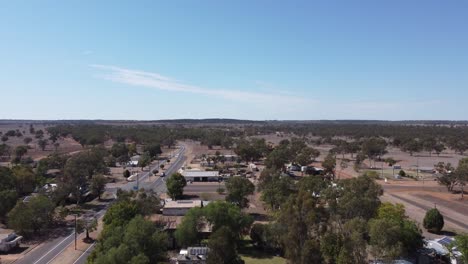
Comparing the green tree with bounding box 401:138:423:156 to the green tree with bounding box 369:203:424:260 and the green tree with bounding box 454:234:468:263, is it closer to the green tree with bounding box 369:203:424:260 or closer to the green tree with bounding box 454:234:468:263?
the green tree with bounding box 369:203:424:260

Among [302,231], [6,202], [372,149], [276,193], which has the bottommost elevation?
[6,202]

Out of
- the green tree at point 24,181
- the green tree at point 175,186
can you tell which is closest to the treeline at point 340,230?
the green tree at point 175,186

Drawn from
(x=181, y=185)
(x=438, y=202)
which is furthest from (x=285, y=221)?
(x=438, y=202)

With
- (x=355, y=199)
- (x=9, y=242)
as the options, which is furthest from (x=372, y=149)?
(x=9, y=242)

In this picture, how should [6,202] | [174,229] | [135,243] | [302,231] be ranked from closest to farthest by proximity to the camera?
[302,231] → [135,243] → [174,229] → [6,202]

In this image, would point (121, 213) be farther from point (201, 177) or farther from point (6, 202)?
point (201, 177)

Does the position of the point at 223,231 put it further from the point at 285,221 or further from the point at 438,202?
the point at 438,202

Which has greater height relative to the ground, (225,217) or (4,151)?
(225,217)

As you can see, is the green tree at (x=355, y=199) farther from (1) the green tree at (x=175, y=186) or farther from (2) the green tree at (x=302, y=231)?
(1) the green tree at (x=175, y=186)

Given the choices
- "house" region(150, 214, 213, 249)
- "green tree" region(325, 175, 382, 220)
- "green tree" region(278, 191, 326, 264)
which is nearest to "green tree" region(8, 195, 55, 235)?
"house" region(150, 214, 213, 249)
